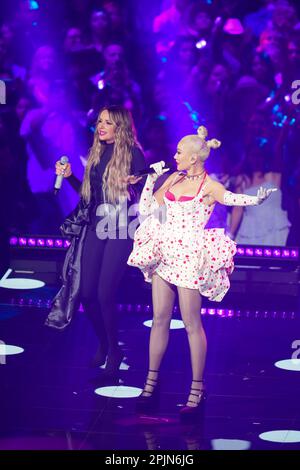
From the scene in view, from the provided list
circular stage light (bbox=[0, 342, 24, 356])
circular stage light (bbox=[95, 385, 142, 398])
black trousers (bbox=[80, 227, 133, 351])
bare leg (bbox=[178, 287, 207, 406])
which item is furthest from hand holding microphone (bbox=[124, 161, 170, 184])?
circular stage light (bbox=[0, 342, 24, 356])

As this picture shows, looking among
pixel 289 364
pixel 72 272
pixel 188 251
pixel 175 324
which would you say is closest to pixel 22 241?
pixel 175 324

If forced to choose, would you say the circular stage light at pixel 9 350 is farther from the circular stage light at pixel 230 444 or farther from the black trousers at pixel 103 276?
the circular stage light at pixel 230 444

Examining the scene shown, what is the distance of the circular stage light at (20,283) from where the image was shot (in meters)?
8.57

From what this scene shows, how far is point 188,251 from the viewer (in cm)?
564

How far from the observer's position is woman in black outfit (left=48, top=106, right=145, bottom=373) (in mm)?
6168

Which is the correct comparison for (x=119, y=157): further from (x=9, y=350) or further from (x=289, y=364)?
(x=289, y=364)

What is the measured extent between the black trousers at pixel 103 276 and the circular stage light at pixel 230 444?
1222 mm

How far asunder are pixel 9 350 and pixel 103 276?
96 cm

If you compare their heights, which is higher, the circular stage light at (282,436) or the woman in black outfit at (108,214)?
the woman in black outfit at (108,214)

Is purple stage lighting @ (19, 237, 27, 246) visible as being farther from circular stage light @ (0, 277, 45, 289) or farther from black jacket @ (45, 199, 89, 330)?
black jacket @ (45, 199, 89, 330)

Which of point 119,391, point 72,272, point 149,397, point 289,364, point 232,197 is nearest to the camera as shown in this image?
point 232,197

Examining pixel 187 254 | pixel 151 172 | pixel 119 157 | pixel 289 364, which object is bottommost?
pixel 289 364

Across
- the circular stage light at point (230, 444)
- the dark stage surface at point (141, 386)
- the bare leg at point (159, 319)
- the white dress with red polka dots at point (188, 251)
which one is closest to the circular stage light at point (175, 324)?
the dark stage surface at point (141, 386)

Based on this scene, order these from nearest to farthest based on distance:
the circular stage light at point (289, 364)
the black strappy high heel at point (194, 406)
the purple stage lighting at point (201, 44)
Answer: the black strappy high heel at point (194, 406)
the circular stage light at point (289, 364)
the purple stage lighting at point (201, 44)
